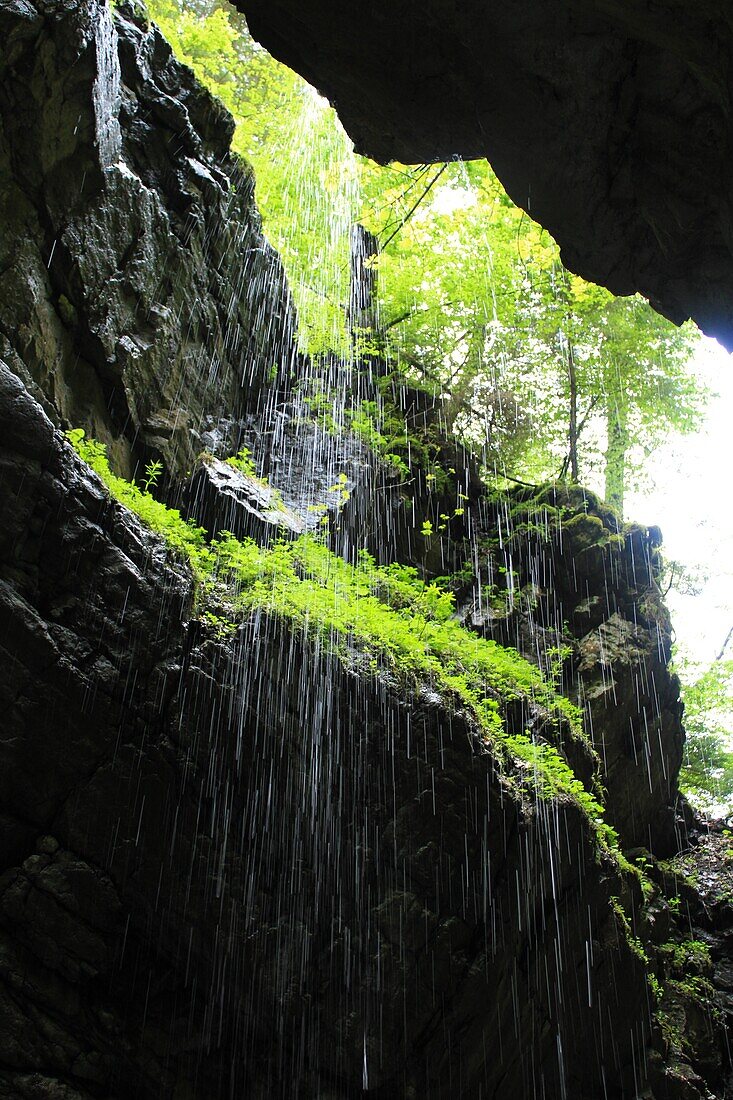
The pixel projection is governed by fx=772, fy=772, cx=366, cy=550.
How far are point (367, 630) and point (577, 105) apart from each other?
573cm

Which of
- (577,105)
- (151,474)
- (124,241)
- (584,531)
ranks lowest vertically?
(577,105)

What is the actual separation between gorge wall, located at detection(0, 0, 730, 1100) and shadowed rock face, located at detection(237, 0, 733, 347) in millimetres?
4048

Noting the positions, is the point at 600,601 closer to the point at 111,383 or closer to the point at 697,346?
the point at 697,346

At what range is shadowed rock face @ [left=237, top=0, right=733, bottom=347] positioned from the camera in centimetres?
494

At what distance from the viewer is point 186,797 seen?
7.40 m

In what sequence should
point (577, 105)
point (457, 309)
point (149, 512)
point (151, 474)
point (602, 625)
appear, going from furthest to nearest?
point (457, 309) < point (602, 625) < point (151, 474) < point (149, 512) < point (577, 105)

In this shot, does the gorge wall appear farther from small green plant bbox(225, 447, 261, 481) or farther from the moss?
the moss

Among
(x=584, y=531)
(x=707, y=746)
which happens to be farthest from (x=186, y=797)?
(x=707, y=746)

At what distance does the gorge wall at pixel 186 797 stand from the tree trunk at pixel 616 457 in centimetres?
885

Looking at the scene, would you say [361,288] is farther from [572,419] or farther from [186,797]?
[186,797]

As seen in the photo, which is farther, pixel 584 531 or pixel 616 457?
pixel 616 457

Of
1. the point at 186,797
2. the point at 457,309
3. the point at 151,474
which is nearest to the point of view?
the point at 186,797

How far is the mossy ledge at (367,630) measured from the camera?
8508 mm

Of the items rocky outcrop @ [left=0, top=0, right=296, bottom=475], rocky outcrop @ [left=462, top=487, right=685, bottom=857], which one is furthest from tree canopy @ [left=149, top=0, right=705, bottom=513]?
rocky outcrop @ [left=0, top=0, right=296, bottom=475]
